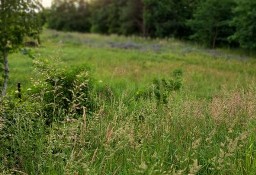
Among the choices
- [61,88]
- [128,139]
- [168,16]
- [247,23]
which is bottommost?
[128,139]

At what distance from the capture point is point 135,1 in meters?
49.5

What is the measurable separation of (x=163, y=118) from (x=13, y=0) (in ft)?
16.2

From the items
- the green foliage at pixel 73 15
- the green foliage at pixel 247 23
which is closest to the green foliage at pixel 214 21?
the green foliage at pixel 247 23

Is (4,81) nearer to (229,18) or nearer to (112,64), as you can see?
(112,64)

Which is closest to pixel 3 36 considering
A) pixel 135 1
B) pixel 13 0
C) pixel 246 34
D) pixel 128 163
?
pixel 13 0

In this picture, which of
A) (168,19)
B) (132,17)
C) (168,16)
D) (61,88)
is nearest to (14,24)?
(61,88)

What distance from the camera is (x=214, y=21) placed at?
30.8 meters

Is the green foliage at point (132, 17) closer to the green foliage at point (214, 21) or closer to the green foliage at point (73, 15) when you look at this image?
the green foliage at point (214, 21)

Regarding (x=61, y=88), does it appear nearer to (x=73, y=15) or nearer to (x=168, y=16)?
(x=168, y=16)

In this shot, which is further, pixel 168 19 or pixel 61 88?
pixel 168 19

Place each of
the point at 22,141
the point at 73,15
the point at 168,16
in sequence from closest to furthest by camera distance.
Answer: the point at 22,141, the point at 168,16, the point at 73,15

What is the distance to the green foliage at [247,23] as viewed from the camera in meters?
23.0

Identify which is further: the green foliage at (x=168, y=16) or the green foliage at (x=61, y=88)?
the green foliage at (x=168, y=16)

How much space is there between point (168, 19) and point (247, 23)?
22.8m
